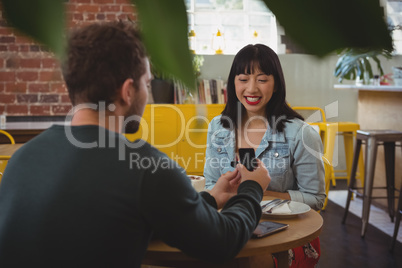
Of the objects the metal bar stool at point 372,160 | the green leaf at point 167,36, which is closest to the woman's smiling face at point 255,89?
the metal bar stool at point 372,160

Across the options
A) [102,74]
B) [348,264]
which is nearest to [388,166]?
[348,264]

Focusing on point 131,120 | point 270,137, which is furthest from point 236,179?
point 270,137

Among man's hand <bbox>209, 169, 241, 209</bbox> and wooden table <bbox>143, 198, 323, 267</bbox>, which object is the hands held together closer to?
man's hand <bbox>209, 169, 241, 209</bbox>

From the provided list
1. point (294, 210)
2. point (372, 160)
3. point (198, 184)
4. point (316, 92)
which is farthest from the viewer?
point (316, 92)

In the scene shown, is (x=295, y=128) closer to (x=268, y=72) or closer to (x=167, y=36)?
(x=268, y=72)

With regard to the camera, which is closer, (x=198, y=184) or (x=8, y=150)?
(x=198, y=184)

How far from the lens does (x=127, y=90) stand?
0.76 m

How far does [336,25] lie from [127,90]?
0.63 meters

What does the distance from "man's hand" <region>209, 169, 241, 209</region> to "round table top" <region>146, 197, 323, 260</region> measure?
0.52ft

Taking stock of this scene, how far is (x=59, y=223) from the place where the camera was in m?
0.94

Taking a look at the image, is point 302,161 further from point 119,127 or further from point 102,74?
point 102,74

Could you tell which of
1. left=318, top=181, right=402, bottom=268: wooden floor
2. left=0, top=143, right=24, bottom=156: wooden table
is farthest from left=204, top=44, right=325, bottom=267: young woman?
left=0, top=143, right=24, bottom=156: wooden table

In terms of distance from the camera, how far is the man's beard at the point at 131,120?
95 cm

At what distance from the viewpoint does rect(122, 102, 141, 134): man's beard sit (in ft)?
3.13
